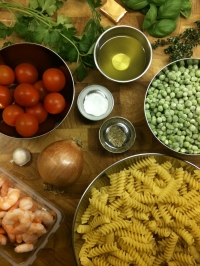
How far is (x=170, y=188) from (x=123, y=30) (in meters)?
A: 0.74

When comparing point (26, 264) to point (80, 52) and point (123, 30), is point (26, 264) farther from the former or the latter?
point (123, 30)

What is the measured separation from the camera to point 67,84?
4.90 ft

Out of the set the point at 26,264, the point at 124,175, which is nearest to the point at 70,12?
the point at 124,175

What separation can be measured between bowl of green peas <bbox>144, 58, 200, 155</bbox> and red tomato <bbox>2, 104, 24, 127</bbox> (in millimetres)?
558

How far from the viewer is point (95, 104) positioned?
5.15 ft

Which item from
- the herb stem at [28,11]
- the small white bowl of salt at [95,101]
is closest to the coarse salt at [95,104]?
the small white bowl of salt at [95,101]

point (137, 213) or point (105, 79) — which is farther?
point (105, 79)

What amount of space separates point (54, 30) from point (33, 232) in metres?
0.86

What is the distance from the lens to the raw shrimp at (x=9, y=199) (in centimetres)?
140

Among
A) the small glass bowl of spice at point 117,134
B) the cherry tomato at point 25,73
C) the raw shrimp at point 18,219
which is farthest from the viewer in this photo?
the small glass bowl of spice at point 117,134

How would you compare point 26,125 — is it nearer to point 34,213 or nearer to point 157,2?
point 34,213

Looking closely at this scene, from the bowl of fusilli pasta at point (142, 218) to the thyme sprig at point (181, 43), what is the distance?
50 centimetres

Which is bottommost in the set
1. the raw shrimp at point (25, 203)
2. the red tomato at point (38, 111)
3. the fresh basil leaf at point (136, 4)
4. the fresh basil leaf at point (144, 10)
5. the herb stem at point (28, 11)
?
the raw shrimp at point (25, 203)

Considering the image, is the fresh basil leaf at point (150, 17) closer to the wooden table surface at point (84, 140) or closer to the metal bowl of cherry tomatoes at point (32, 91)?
the wooden table surface at point (84, 140)
